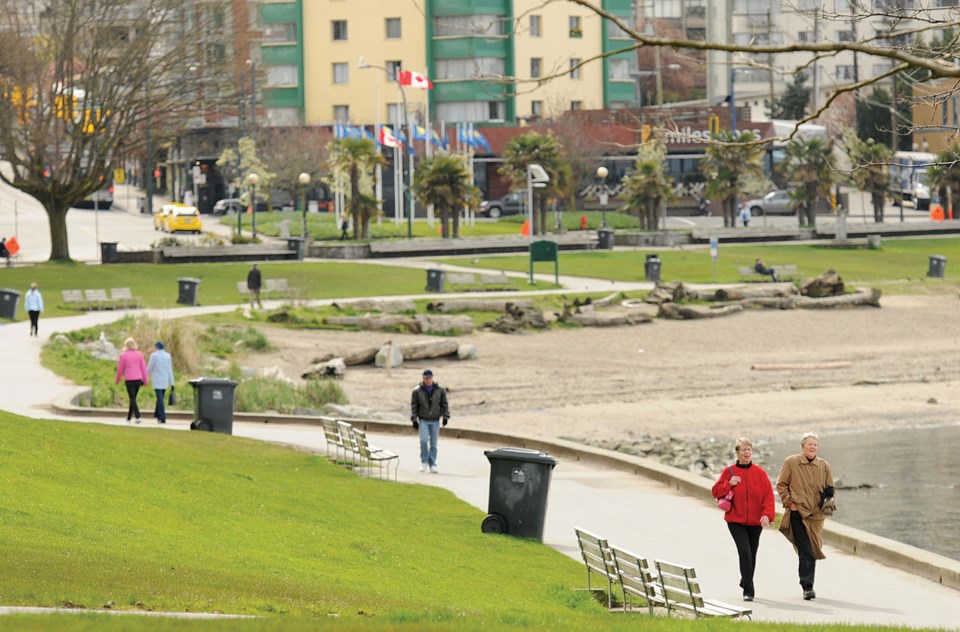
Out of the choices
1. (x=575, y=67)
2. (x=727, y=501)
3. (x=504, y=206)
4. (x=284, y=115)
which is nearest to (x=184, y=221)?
(x=504, y=206)

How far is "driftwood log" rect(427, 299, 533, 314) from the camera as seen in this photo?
154 feet

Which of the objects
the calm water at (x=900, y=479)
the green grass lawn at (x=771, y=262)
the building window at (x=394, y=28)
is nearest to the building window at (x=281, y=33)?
the building window at (x=394, y=28)

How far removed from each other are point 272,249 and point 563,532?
46728 millimetres

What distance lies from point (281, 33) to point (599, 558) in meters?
89.6

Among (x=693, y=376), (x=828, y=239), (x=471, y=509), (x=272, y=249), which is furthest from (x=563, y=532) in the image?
(x=828, y=239)

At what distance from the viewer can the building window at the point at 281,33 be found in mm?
99500

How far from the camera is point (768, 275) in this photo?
56.6m

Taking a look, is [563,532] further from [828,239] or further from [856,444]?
[828,239]

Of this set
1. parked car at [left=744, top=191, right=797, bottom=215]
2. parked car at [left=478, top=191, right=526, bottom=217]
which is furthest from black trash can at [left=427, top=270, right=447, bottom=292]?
parked car at [left=744, top=191, right=797, bottom=215]

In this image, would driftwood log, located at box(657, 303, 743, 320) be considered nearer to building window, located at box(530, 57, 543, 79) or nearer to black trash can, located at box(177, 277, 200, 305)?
black trash can, located at box(177, 277, 200, 305)

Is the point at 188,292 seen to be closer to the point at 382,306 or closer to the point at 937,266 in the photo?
the point at 382,306

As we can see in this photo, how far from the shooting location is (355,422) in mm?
27516

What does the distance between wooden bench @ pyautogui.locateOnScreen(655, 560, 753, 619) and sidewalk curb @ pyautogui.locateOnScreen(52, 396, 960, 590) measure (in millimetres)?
3404

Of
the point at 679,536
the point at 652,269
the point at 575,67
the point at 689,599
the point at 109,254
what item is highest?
the point at 575,67
